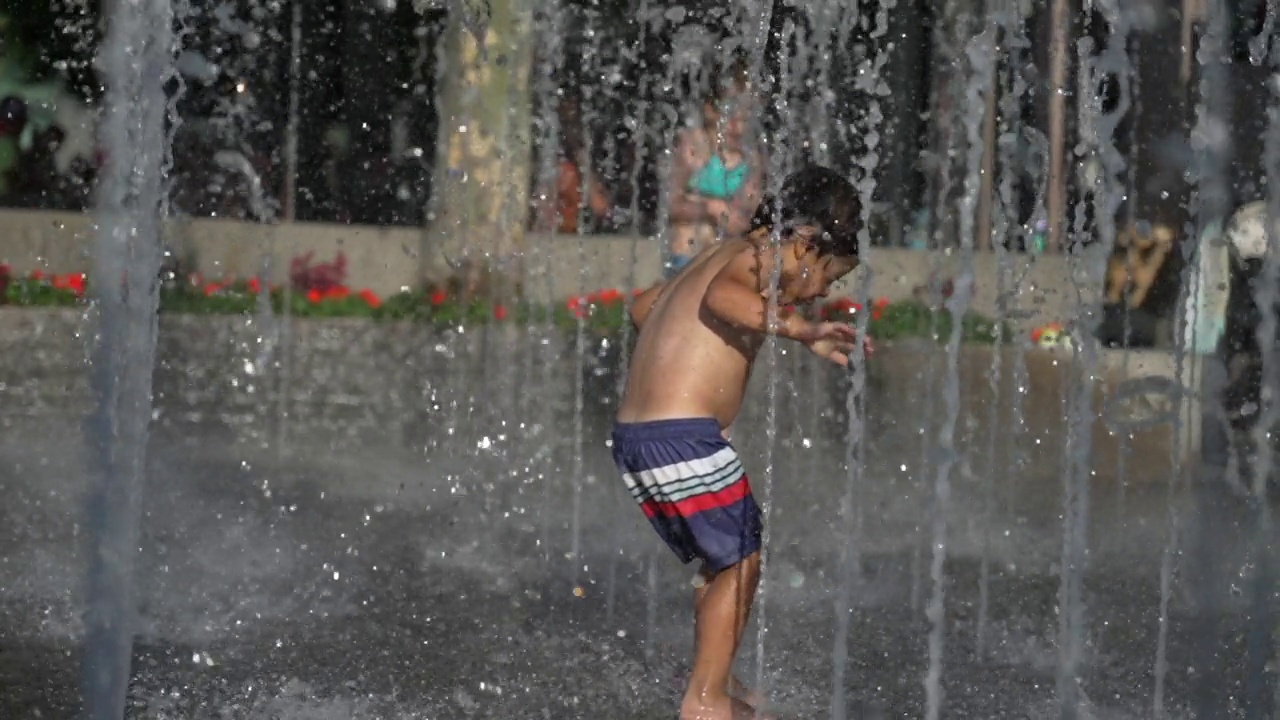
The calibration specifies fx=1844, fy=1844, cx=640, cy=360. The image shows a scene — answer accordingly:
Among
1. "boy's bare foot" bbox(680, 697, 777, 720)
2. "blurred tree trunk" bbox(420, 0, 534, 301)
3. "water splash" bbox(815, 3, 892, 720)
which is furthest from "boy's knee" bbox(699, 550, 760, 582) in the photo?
"blurred tree trunk" bbox(420, 0, 534, 301)

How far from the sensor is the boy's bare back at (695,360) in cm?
374

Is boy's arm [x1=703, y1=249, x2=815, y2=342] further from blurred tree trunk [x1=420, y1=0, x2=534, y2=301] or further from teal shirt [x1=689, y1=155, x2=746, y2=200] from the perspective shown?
blurred tree trunk [x1=420, y1=0, x2=534, y2=301]

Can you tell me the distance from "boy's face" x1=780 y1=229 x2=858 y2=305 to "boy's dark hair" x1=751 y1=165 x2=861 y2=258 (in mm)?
15

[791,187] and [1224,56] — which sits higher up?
[1224,56]

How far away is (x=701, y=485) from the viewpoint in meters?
3.69

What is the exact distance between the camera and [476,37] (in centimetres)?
1106

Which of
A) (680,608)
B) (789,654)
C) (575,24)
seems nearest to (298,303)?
(575,24)

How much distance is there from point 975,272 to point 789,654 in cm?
679

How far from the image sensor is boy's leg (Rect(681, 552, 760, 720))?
12.1 feet

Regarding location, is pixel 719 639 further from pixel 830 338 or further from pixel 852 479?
pixel 852 479

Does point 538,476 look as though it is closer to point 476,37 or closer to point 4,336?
point 4,336

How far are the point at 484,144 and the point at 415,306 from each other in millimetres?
1920

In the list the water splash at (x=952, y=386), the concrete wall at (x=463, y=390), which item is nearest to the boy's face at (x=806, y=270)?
the water splash at (x=952, y=386)

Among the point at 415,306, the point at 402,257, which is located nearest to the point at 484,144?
the point at 402,257
